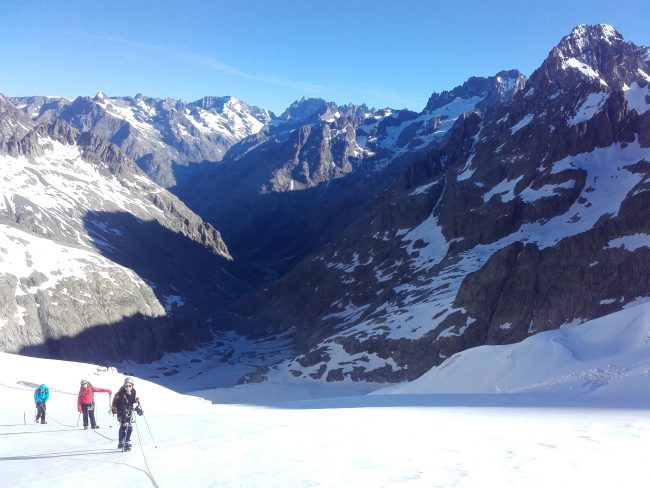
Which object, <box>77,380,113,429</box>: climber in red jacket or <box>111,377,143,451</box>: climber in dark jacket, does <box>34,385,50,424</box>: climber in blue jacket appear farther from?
<box>111,377,143,451</box>: climber in dark jacket

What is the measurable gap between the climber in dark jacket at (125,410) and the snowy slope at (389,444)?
438 mm

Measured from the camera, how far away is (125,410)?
1596 centimetres

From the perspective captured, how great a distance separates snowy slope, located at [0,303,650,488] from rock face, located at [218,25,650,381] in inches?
1980

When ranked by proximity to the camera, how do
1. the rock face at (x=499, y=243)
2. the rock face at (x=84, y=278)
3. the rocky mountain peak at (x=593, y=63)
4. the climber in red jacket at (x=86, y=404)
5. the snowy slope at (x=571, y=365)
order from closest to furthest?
the climber in red jacket at (x=86, y=404), the snowy slope at (x=571, y=365), the rock face at (x=499, y=243), the rock face at (x=84, y=278), the rocky mountain peak at (x=593, y=63)

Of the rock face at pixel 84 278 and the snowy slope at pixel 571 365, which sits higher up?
the rock face at pixel 84 278

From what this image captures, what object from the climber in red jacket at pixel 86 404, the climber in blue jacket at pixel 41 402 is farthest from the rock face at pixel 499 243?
the climber in red jacket at pixel 86 404

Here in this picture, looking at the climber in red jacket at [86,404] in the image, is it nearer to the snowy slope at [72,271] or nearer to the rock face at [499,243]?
the rock face at [499,243]

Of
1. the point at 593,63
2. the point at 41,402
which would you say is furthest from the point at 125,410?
the point at 593,63

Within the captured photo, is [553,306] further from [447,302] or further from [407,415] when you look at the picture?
[407,415]

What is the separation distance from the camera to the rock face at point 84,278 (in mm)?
106250

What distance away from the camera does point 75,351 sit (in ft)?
349

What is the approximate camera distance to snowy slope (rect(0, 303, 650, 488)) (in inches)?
467

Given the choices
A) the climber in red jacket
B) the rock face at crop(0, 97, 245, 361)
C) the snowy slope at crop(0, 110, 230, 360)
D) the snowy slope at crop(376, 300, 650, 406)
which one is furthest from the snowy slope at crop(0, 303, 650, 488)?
the rock face at crop(0, 97, 245, 361)

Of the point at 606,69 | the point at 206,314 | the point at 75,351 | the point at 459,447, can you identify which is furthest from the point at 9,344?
the point at 606,69
